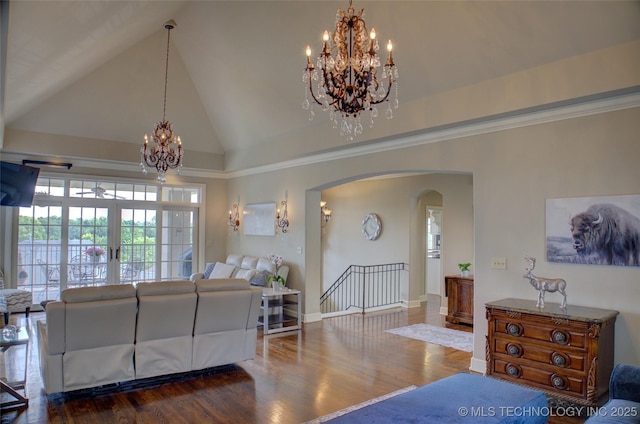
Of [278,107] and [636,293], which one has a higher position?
[278,107]

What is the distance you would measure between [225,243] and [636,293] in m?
8.03

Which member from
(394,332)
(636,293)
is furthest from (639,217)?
(394,332)

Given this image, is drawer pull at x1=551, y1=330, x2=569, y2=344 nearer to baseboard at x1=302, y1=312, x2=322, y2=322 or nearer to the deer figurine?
the deer figurine

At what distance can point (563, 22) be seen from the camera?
12.3ft

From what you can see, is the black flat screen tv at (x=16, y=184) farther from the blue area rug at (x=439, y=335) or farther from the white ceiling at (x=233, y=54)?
the blue area rug at (x=439, y=335)

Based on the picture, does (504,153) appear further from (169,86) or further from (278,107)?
(169,86)

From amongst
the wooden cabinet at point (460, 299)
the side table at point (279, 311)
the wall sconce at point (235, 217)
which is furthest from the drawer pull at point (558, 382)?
the wall sconce at point (235, 217)

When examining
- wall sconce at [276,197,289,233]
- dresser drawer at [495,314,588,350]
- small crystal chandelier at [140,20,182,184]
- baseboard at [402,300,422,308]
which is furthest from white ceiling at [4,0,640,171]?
baseboard at [402,300,422,308]

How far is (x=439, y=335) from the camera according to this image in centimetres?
646

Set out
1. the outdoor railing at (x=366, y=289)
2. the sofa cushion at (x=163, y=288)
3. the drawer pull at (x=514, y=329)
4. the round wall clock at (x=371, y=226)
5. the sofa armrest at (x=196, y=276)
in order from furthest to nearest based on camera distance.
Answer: the round wall clock at (x=371, y=226) → the outdoor railing at (x=366, y=289) → the sofa armrest at (x=196, y=276) → the sofa cushion at (x=163, y=288) → the drawer pull at (x=514, y=329)

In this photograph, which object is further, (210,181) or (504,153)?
(210,181)

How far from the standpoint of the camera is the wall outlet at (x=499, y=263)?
469 cm

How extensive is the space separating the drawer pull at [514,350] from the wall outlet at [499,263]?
Answer: 92cm

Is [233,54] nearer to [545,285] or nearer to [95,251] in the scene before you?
[95,251]
